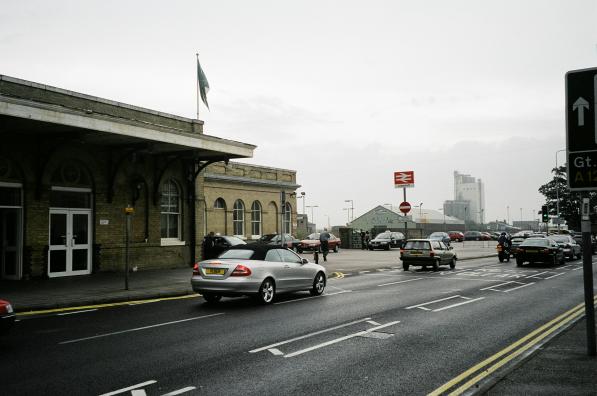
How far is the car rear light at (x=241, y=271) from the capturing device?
12.4 meters

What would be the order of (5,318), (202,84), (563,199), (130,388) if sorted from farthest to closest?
(563,199), (202,84), (5,318), (130,388)

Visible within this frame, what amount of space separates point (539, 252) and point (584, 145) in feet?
71.0

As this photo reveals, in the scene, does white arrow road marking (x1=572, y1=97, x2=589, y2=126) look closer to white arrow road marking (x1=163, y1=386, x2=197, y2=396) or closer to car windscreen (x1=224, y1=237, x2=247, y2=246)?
white arrow road marking (x1=163, y1=386, x2=197, y2=396)

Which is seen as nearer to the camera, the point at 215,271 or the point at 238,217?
the point at 215,271

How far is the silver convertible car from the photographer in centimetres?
1244

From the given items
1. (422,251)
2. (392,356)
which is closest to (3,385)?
(392,356)

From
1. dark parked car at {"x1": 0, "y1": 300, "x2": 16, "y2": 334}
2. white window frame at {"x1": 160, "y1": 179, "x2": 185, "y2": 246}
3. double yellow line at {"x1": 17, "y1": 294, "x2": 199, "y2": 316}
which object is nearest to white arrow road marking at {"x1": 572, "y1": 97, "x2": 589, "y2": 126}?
dark parked car at {"x1": 0, "y1": 300, "x2": 16, "y2": 334}

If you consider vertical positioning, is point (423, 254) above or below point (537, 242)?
below

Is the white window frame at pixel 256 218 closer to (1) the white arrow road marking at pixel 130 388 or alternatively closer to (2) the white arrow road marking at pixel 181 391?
(1) the white arrow road marking at pixel 130 388

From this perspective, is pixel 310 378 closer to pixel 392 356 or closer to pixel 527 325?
pixel 392 356

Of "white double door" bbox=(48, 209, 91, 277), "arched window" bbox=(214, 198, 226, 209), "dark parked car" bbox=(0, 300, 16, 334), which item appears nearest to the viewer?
"dark parked car" bbox=(0, 300, 16, 334)

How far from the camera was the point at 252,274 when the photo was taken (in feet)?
41.2

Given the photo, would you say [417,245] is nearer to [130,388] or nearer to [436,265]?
[436,265]

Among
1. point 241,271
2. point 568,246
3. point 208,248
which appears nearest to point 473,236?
point 568,246
